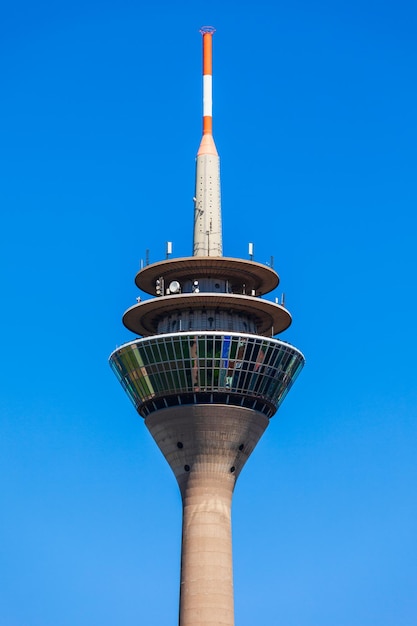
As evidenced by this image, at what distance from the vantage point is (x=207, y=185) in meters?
139

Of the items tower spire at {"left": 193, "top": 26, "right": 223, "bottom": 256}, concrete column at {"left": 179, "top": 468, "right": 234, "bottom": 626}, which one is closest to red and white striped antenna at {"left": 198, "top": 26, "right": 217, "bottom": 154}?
tower spire at {"left": 193, "top": 26, "right": 223, "bottom": 256}

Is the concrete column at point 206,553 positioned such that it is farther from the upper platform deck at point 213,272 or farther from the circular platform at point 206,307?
the upper platform deck at point 213,272

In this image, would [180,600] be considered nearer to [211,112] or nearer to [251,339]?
[251,339]

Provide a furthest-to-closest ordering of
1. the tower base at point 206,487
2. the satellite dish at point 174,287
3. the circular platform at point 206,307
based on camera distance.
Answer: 1. the satellite dish at point 174,287
2. the circular platform at point 206,307
3. the tower base at point 206,487

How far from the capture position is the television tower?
424 ft

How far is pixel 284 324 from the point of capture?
137375 mm

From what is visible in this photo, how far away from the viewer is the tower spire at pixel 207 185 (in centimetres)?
13712

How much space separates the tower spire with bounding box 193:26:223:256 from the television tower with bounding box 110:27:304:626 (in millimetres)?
4093

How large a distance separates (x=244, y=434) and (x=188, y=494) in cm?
659

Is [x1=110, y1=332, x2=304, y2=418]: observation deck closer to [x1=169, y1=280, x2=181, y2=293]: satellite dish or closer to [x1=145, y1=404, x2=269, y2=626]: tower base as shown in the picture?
[x1=145, y1=404, x2=269, y2=626]: tower base

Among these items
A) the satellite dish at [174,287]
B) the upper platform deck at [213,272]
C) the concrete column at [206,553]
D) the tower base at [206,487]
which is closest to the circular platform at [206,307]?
the satellite dish at [174,287]

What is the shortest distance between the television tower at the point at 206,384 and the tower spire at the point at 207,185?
409 cm

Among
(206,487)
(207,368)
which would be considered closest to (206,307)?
(207,368)

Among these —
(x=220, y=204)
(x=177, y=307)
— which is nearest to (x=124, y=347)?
(x=177, y=307)
